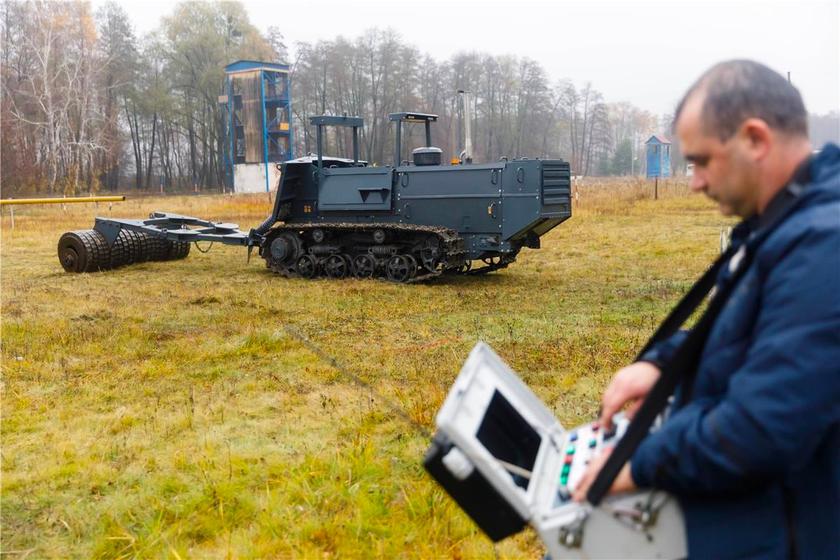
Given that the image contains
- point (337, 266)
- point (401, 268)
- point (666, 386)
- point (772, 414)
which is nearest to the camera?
point (772, 414)

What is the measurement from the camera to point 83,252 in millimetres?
13766

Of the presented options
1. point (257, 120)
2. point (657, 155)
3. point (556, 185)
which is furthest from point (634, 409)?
point (657, 155)

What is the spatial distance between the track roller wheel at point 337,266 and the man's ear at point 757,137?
11.3m

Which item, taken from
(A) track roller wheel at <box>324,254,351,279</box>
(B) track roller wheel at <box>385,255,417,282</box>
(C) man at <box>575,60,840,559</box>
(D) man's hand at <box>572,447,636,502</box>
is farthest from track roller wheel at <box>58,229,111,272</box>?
(C) man at <box>575,60,840,559</box>

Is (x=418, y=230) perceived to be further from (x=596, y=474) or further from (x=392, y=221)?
(x=596, y=474)

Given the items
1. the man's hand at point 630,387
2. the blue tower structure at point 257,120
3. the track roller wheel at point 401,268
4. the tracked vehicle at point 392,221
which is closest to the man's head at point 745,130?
the man's hand at point 630,387

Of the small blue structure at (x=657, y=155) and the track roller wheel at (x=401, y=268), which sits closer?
the track roller wheel at (x=401, y=268)

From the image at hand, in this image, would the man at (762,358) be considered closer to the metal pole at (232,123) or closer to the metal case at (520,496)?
the metal case at (520,496)

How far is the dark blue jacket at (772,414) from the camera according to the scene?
142cm

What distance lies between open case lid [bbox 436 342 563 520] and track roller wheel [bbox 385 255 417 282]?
9.79 metres

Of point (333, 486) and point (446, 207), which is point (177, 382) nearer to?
point (333, 486)

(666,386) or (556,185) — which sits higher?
(556,185)

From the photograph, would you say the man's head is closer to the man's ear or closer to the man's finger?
the man's ear

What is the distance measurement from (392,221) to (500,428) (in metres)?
10.5
